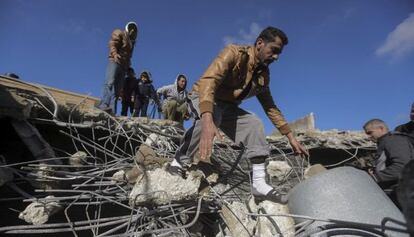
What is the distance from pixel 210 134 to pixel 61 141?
2.51 meters

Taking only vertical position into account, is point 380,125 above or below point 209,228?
above

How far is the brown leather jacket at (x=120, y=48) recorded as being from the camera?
5816 mm

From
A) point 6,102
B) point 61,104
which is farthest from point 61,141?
point 6,102

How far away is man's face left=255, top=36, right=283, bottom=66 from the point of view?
308 centimetres

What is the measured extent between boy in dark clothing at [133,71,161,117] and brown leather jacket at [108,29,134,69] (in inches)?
42.9

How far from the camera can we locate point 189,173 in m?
2.92

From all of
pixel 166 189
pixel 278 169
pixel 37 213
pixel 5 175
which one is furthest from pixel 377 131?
pixel 5 175

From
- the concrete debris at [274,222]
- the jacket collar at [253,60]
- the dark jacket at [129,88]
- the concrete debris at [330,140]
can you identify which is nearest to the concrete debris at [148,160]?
the concrete debris at [274,222]

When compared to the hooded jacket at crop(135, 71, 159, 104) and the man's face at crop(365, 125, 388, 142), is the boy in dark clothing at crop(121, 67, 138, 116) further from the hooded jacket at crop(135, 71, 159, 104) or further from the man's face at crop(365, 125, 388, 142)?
the man's face at crop(365, 125, 388, 142)

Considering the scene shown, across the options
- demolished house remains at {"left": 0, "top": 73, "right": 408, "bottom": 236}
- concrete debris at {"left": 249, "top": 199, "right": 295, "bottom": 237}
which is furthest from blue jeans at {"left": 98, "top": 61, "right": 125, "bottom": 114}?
concrete debris at {"left": 249, "top": 199, "right": 295, "bottom": 237}

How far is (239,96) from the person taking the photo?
321cm

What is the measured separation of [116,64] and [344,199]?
4.40 metres

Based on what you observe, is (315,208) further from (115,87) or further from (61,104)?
(115,87)

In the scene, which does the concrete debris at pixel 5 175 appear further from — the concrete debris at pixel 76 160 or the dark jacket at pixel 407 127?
the dark jacket at pixel 407 127
